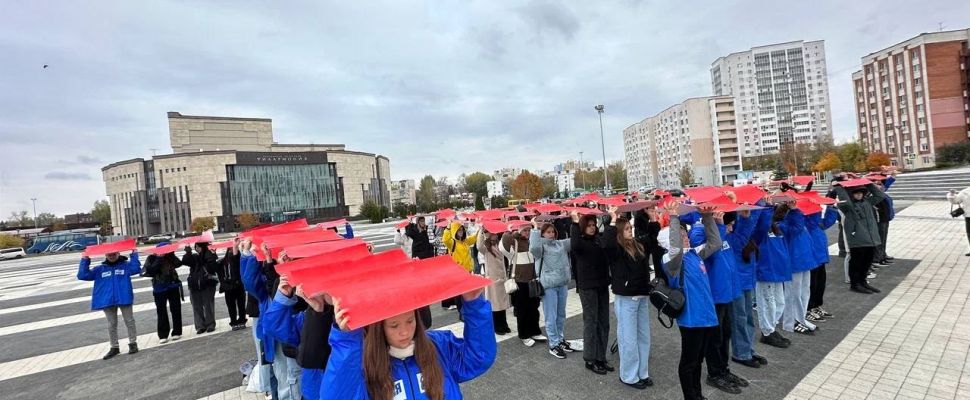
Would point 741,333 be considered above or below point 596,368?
above

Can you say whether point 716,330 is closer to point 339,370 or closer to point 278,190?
point 339,370

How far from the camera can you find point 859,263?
7184mm

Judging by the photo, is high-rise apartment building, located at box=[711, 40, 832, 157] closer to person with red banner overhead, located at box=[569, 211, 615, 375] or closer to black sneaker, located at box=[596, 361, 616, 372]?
person with red banner overhead, located at box=[569, 211, 615, 375]

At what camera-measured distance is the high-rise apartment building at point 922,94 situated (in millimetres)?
58469

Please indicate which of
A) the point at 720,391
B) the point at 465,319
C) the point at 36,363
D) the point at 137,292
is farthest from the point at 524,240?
the point at 137,292

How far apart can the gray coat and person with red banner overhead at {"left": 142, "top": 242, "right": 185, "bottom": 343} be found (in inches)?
463

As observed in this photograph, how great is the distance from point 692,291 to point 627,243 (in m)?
0.78

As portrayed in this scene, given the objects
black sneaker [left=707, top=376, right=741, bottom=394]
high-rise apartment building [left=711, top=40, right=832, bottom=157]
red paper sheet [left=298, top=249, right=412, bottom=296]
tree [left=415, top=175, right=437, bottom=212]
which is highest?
high-rise apartment building [left=711, top=40, right=832, bottom=157]

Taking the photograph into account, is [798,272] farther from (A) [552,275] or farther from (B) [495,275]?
(B) [495,275]

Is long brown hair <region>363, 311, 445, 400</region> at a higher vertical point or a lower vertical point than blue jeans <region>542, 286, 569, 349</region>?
higher

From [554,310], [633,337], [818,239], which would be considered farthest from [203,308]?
[818,239]

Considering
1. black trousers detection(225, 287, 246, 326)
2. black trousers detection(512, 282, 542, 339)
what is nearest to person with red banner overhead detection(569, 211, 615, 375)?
black trousers detection(512, 282, 542, 339)

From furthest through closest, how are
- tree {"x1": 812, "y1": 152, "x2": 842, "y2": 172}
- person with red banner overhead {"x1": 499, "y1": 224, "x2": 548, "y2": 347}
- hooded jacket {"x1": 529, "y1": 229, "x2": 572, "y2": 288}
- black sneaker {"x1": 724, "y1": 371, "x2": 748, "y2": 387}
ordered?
tree {"x1": 812, "y1": 152, "x2": 842, "y2": 172}
person with red banner overhead {"x1": 499, "y1": 224, "x2": 548, "y2": 347}
hooded jacket {"x1": 529, "y1": 229, "x2": 572, "y2": 288}
black sneaker {"x1": 724, "y1": 371, "x2": 748, "y2": 387}

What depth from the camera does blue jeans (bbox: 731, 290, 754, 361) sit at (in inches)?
187
